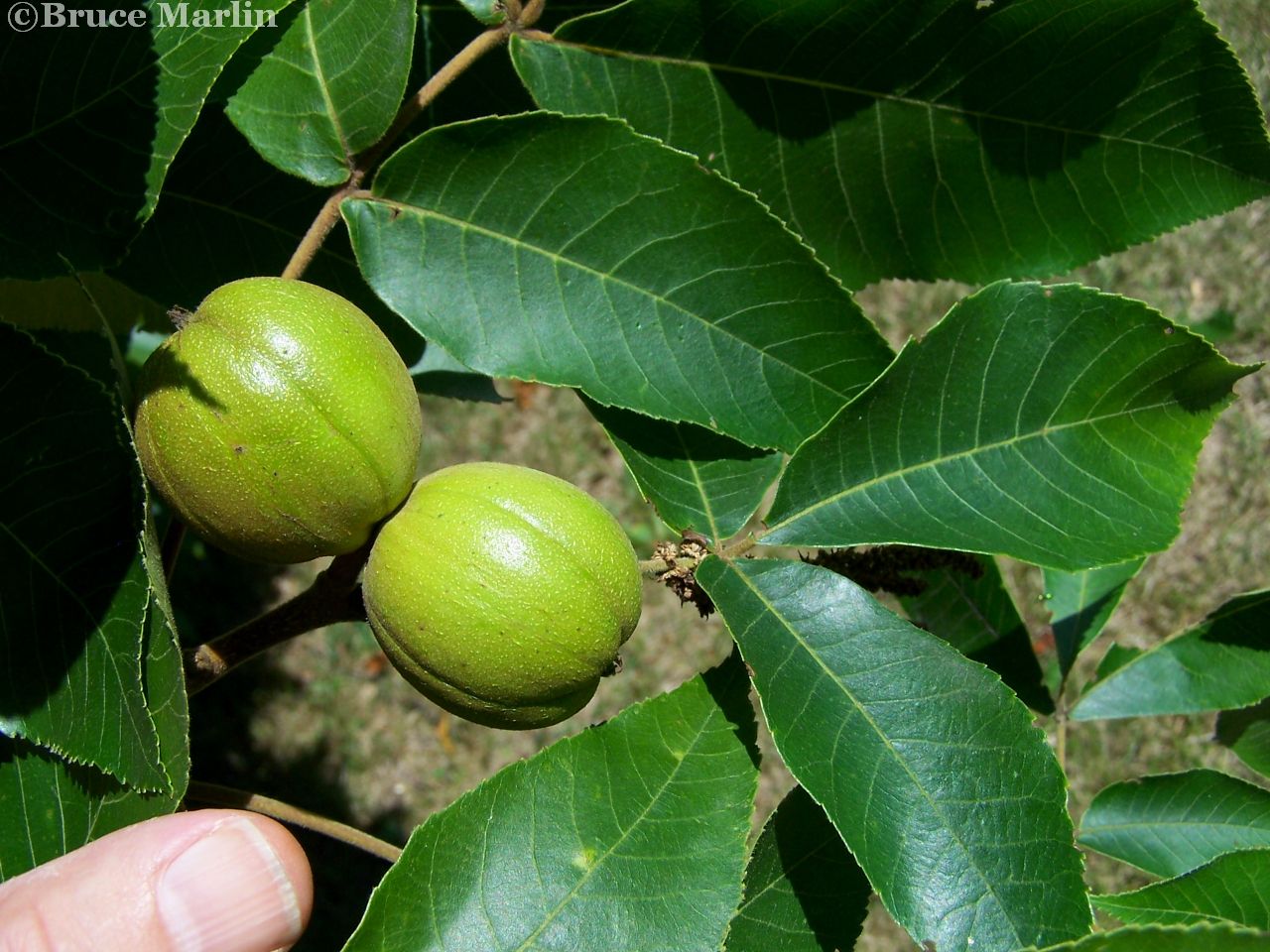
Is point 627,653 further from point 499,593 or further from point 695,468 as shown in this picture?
point 499,593

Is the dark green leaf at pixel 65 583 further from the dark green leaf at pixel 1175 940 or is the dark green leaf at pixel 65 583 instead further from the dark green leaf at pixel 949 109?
the dark green leaf at pixel 1175 940

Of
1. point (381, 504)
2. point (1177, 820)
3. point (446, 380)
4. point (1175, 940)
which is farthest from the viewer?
point (446, 380)

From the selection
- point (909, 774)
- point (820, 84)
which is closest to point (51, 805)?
point (909, 774)

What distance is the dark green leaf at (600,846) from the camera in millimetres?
1214

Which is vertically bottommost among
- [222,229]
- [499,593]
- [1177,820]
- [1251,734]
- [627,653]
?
[627,653]

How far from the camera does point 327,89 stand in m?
1.40

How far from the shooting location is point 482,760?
3.83m

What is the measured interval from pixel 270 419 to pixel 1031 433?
0.95 meters

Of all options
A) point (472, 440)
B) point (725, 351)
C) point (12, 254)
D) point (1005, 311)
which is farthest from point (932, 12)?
point (472, 440)

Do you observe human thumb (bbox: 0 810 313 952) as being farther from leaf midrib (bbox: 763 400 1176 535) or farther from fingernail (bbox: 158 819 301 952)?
leaf midrib (bbox: 763 400 1176 535)

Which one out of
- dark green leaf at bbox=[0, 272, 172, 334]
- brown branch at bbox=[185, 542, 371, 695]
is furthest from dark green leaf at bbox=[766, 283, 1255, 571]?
dark green leaf at bbox=[0, 272, 172, 334]

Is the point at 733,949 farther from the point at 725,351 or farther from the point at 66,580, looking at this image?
the point at 66,580

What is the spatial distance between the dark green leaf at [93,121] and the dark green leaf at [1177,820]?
1.85 meters

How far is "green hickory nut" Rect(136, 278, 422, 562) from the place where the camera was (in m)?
1.18
